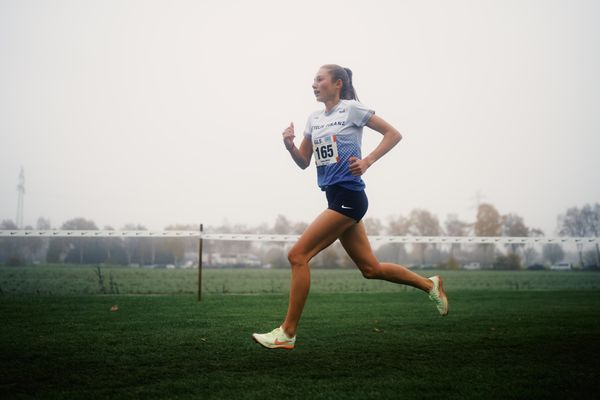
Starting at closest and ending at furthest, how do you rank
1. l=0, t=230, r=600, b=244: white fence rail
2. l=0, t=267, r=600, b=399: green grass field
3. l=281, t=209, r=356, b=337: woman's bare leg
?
1. l=0, t=267, r=600, b=399: green grass field
2. l=281, t=209, r=356, b=337: woman's bare leg
3. l=0, t=230, r=600, b=244: white fence rail

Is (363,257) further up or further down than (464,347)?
further up

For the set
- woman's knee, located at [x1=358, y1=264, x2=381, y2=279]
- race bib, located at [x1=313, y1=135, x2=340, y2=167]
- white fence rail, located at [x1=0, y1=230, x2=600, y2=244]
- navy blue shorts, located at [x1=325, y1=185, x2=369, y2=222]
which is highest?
race bib, located at [x1=313, y1=135, x2=340, y2=167]

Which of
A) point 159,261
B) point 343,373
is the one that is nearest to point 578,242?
point 343,373

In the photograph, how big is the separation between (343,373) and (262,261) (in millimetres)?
62171

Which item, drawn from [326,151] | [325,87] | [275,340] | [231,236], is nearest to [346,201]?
[326,151]

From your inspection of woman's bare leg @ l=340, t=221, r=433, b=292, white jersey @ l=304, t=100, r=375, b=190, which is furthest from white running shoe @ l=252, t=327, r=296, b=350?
white jersey @ l=304, t=100, r=375, b=190

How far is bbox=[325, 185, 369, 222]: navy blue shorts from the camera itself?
3.93 meters

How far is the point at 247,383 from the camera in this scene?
3.14 metres

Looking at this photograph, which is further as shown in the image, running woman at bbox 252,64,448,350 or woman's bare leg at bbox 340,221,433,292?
woman's bare leg at bbox 340,221,433,292

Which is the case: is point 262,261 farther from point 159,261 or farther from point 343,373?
point 343,373

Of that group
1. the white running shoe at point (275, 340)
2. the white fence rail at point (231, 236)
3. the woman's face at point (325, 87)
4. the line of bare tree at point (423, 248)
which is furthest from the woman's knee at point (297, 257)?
the line of bare tree at point (423, 248)

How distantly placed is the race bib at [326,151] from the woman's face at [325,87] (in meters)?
0.43

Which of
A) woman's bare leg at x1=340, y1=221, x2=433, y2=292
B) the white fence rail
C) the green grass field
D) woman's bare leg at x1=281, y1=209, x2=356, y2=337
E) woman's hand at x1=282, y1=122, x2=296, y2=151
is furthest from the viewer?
the white fence rail

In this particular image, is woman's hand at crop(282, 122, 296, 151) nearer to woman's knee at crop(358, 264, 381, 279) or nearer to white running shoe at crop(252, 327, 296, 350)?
woman's knee at crop(358, 264, 381, 279)
